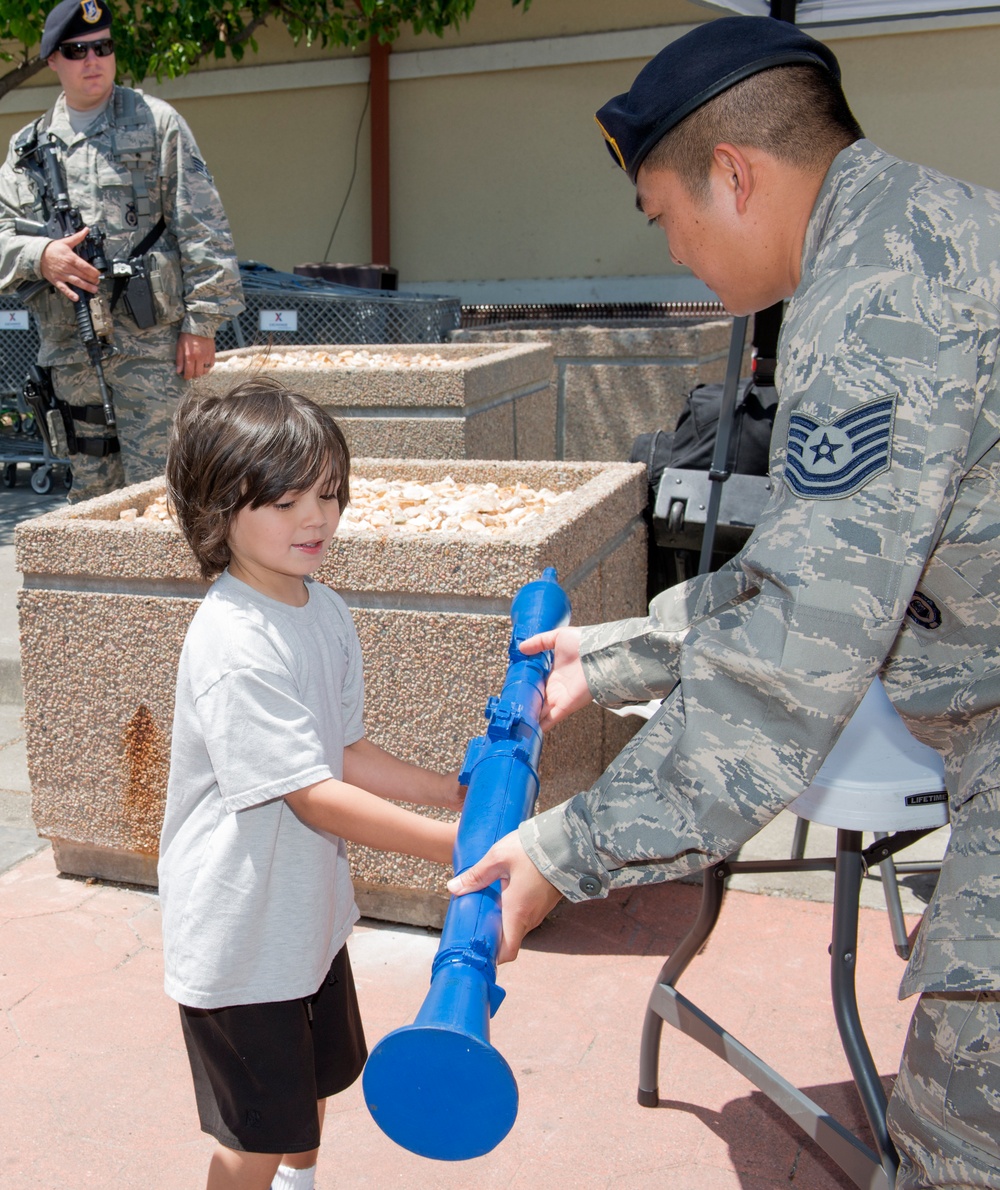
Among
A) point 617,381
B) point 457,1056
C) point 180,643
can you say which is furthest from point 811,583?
point 617,381

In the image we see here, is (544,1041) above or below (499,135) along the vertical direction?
below

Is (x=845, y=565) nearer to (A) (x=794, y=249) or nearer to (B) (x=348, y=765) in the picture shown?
(A) (x=794, y=249)

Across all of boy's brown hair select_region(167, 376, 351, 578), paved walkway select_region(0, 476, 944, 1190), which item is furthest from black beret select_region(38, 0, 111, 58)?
boy's brown hair select_region(167, 376, 351, 578)

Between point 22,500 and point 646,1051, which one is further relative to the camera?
point 22,500

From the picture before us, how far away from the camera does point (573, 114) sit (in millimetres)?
11508

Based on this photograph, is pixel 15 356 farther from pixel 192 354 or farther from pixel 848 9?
pixel 848 9

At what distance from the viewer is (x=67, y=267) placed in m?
4.28

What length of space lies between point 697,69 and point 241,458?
811 millimetres

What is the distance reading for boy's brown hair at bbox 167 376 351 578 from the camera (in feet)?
5.73

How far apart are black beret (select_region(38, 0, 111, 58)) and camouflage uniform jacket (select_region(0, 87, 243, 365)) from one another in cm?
25

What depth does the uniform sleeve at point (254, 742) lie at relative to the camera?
165 centimetres

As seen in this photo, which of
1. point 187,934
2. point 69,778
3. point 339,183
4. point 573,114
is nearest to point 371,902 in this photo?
point 69,778

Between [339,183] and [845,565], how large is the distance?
12.6 metres

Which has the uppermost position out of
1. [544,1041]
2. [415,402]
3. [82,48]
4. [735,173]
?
[82,48]
